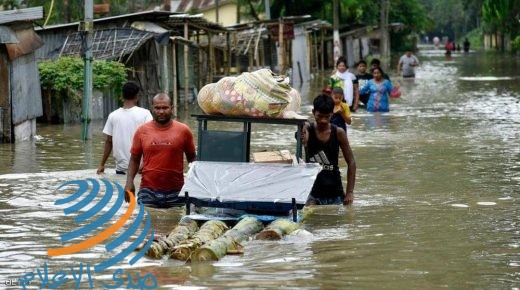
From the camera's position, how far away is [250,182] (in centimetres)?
1007

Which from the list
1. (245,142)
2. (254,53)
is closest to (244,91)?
(245,142)

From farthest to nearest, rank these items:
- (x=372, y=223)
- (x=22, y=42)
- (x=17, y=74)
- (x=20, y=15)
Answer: (x=17, y=74), (x=22, y=42), (x=20, y=15), (x=372, y=223)

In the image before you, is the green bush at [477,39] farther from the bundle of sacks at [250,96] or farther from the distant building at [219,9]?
the bundle of sacks at [250,96]

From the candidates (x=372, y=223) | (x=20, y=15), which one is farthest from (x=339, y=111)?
(x=20, y=15)

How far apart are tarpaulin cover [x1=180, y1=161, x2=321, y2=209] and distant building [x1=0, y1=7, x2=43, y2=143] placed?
8895 mm

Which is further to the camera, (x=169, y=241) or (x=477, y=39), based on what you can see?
(x=477, y=39)

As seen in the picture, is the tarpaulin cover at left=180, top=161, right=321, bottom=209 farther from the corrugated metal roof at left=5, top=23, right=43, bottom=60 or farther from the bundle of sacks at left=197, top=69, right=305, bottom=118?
the corrugated metal roof at left=5, top=23, right=43, bottom=60

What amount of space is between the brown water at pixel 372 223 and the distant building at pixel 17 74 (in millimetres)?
393

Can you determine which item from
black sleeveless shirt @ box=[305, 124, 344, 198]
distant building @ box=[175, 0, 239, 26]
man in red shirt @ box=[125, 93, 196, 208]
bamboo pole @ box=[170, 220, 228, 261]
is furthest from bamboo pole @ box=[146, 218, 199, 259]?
distant building @ box=[175, 0, 239, 26]

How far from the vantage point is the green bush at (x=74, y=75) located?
2320cm

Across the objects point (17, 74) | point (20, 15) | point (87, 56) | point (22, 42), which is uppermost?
point (20, 15)

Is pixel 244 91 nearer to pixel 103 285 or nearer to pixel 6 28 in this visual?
pixel 103 285

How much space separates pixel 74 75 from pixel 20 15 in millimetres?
5060

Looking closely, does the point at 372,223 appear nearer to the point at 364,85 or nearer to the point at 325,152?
the point at 325,152
